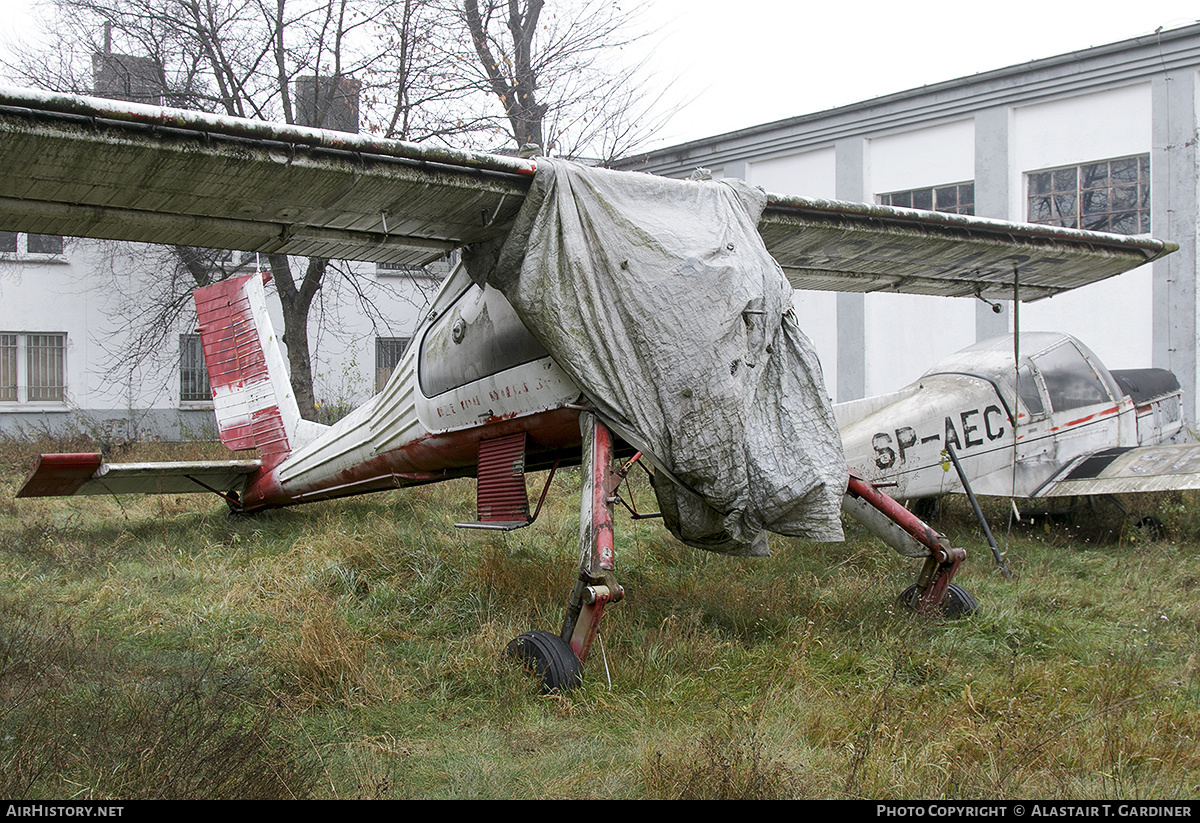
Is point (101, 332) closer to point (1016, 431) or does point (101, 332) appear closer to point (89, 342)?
point (89, 342)

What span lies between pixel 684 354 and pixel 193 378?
18101 mm

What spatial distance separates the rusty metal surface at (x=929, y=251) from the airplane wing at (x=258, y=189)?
1.0 inches

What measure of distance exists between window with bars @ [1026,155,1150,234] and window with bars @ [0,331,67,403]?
1969 cm

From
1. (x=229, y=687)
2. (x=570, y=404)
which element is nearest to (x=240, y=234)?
(x=570, y=404)

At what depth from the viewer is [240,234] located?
4.75 m

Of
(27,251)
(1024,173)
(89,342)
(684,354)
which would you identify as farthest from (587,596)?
A: (27,251)

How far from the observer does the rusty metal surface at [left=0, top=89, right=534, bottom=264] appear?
3.71m

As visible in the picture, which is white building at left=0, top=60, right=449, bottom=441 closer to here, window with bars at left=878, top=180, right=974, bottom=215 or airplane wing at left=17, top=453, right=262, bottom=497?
airplane wing at left=17, top=453, right=262, bottom=497

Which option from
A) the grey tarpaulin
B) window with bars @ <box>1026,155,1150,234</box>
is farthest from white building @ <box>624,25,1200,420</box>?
the grey tarpaulin

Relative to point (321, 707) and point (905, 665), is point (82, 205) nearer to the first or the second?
point (321, 707)

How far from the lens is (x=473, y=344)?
18.1ft

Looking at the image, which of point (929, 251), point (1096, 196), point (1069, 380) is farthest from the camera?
point (1096, 196)

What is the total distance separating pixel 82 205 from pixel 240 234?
0.76 metres

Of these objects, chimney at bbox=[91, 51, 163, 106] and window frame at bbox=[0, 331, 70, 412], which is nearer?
chimney at bbox=[91, 51, 163, 106]
